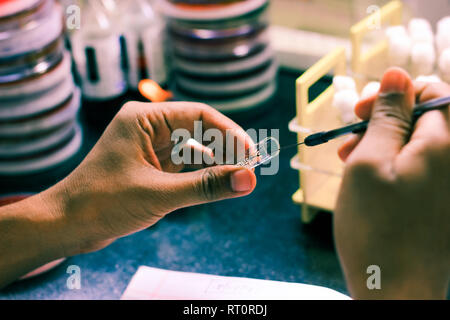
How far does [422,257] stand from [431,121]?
14 cm

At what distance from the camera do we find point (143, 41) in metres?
1.25

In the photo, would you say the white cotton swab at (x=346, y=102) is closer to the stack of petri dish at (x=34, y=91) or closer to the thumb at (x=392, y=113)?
the thumb at (x=392, y=113)

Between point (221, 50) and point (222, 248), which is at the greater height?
point (221, 50)

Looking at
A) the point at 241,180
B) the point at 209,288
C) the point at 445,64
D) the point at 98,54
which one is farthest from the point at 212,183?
the point at 98,54

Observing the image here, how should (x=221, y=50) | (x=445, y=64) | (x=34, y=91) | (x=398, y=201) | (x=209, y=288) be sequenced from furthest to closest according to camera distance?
(x=221, y=50)
(x=34, y=91)
(x=445, y=64)
(x=209, y=288)
(x=398, y=201)

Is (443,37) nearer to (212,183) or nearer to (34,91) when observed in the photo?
(212,183)

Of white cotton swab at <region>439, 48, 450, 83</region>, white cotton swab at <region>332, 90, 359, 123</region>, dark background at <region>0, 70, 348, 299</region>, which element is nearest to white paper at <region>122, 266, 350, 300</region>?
dark background at <region>0, 70, 348, 299</region>

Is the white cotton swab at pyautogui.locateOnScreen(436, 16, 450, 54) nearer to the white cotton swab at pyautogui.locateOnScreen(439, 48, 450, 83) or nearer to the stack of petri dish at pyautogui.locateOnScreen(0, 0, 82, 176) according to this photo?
the white cotton swab at pyautogui.locateOnScreen(439, 48, 450, 83)

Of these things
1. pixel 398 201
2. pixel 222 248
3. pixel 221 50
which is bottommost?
pixel 222 248

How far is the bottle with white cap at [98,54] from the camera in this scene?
3.98ft

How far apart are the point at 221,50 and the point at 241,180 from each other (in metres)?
0.60

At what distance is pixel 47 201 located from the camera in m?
0.78

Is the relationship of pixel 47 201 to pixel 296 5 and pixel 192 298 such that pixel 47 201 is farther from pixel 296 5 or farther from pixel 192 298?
pixel 296 5

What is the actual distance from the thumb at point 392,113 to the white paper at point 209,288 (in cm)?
31
